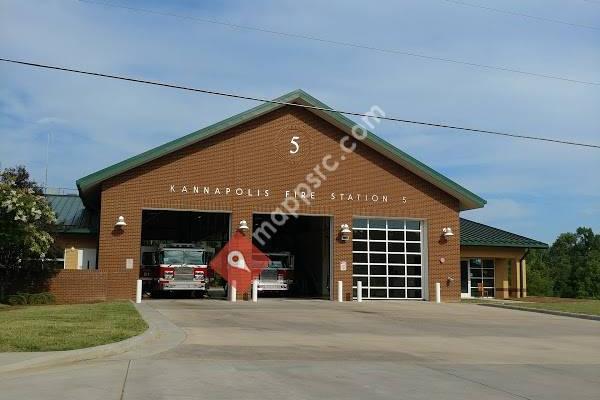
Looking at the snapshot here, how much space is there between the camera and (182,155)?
96.2ft

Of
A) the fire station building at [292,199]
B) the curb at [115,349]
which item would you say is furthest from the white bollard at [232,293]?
the curb at [115,349]

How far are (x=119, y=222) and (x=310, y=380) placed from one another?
20.2 metres

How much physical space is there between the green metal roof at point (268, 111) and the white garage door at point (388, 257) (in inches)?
104

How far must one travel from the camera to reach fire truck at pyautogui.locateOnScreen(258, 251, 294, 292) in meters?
33.3

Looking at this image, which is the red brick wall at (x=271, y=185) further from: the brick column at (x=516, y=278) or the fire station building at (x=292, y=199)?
the brick column at (x=516, y=278)

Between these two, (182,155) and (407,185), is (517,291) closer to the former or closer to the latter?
(407,185)

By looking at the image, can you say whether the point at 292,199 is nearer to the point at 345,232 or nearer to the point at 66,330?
the point at 345,232

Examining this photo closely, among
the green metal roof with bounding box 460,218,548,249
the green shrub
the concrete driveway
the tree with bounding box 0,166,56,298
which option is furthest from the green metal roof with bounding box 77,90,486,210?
the concrete driveway

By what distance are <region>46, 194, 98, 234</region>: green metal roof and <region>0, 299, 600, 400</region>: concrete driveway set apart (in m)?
14.2

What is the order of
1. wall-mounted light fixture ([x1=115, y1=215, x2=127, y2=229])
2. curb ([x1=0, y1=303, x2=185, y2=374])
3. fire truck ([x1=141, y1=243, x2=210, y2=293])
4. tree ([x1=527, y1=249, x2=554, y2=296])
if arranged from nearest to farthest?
A: curb ([x1=0, y1=303, x2=185, y2=374]) < wall-mounted light fixture ([x1=115, y1=215, x2=127, y2=229]) < fire truck ([x1=141, y1=243, x2=210, y2=293]) < tree ([x1=527, y1=249, x2=554, y2=296])

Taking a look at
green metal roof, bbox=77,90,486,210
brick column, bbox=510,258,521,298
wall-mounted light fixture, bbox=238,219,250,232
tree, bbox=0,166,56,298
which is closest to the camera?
tree, bbox=0,166,56,298

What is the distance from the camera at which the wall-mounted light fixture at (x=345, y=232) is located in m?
31.1

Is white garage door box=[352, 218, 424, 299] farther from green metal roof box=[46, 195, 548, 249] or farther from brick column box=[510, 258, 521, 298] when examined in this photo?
brick column box=[510, 258, 521, 298]

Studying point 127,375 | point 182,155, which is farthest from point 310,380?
point 182,155
